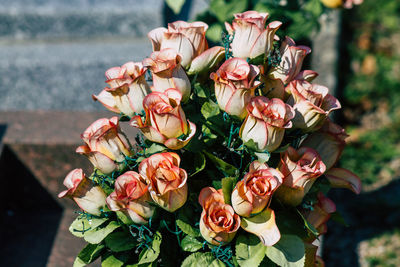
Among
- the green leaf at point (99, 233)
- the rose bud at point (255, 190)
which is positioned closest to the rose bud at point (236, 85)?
the rose bud at point (255, 190)

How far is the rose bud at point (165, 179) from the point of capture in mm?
777

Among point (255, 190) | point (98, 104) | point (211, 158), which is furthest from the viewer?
point (98, 104)

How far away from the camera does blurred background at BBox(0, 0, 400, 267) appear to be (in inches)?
64.2

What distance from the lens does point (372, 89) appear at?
2850 mm

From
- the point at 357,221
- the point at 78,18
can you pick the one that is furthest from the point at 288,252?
the point at 78,18

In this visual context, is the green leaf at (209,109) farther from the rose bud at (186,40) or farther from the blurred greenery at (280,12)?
the blurred greenery at (280,12)

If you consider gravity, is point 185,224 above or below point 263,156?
below

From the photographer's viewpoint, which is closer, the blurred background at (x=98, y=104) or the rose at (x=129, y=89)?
the rose at (x=129, y=89)

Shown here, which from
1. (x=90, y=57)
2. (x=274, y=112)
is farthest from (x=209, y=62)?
(x=90, y=57)

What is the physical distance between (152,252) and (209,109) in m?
0.31

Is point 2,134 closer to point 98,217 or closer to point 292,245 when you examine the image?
point 98,217

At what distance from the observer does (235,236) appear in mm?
882

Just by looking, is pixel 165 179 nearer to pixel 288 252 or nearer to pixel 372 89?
pixel 288 252

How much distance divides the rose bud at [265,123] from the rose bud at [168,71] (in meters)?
0.14
